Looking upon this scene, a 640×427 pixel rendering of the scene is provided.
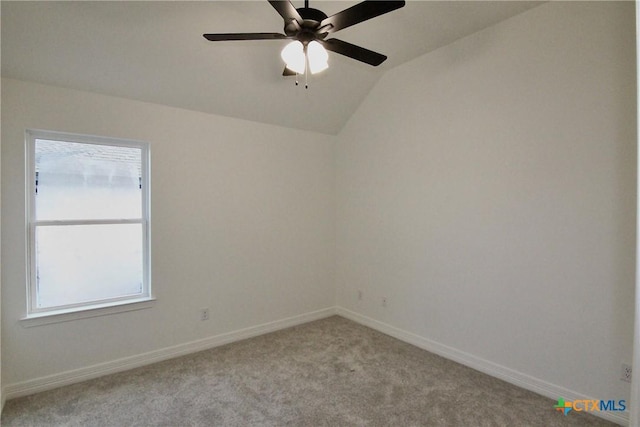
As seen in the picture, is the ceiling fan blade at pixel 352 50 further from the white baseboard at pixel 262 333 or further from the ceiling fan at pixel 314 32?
the white baseboard at pixel 262 333

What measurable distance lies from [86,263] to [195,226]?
944mm

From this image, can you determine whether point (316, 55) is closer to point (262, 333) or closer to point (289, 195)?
point (289, 195)

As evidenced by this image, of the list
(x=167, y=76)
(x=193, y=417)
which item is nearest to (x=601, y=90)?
Answer: (x=167, y=76)

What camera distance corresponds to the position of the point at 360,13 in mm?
1565

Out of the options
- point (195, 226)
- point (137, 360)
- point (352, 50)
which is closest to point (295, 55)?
point (352, 50)

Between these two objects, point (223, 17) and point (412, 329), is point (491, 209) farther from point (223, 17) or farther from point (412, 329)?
point (223, 17)

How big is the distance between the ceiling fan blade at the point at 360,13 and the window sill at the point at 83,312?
2.75 m

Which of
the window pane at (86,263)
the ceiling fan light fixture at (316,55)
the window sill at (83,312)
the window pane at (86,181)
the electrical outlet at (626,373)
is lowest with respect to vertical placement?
the electrical outlet at (626,373)

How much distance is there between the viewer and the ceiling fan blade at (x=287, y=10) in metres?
1.50

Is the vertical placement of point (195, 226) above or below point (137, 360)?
above

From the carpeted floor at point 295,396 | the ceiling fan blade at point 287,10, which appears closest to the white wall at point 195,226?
the carpeted floor at point 295,396

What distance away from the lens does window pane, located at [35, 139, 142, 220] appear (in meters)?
2.62

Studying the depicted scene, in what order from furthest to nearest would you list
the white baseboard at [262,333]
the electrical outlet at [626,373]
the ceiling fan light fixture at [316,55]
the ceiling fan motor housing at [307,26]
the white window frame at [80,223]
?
the white window frame at [80,223] < the white baseboard at [262,333] < the electrical outlet at [626,373] < the ceiling fan light fixture at [316,55] < the ceiling fan motor housing at [307,26]

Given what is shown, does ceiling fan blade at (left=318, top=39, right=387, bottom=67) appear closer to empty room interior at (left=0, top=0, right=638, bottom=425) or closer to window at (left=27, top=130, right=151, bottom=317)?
empty room interior at (left=0, top=0, right=638, bottom=425)
